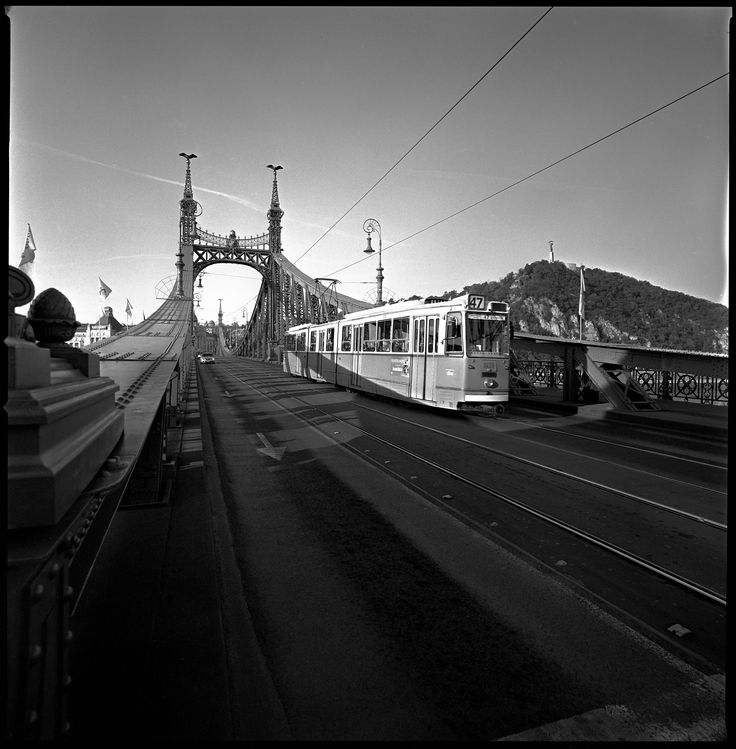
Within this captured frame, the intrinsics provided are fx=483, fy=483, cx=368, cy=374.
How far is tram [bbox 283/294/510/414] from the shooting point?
40.3 ft

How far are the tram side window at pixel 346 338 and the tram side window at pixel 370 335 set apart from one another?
1597 millimetres

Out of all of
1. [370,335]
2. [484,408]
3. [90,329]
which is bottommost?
[484,408]

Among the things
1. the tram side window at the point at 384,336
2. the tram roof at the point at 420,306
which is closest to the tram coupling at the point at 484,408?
the tram roof at the point at 420,306

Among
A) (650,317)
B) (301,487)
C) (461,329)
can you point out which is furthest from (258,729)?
(650,317)

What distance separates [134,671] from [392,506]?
3.37m

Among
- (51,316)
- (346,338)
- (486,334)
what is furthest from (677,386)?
(51,316)

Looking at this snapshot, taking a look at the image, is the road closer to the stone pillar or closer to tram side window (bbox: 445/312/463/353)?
the stone pillar

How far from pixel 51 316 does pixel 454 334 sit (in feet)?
35.8

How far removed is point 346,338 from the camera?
64.8 ft

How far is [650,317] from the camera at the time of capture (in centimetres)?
7362

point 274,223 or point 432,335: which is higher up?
point 274,223

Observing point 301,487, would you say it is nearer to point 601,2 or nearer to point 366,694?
point 366,694

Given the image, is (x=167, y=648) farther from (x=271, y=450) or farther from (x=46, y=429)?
(x=271, y=450)

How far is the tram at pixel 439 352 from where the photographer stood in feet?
40.3
